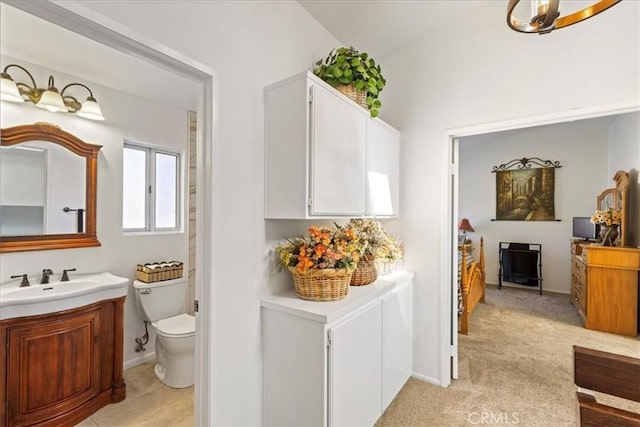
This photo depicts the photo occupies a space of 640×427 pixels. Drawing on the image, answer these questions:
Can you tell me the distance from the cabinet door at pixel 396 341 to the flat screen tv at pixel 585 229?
12.4ft

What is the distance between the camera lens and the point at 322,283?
162cm

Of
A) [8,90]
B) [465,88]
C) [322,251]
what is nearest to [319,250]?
[322,251]

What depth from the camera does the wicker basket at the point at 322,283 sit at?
1.62 m

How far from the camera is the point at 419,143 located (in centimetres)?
246

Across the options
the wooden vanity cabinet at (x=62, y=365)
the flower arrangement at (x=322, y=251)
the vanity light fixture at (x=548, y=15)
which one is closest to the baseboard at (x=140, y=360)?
the wooden vanity cabinet at (x=62, y=365)

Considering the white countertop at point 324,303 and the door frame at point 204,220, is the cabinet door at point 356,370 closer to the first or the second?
the white countertop at point 324,303

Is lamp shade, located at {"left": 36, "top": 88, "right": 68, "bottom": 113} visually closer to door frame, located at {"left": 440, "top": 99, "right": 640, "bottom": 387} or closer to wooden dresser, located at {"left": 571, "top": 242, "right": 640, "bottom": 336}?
door frame, located at {"left": 440, "top": 99, "right": 640, "bottom": 387}

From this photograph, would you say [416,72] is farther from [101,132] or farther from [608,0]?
[101,132]

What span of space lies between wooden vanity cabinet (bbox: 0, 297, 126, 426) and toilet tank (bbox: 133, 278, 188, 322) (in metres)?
0.33

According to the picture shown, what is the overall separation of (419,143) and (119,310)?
2668mm

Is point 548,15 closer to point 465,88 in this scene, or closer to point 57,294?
point 465,88

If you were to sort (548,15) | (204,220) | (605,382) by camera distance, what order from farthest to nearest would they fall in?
(204,220), (548,15), (605,382)

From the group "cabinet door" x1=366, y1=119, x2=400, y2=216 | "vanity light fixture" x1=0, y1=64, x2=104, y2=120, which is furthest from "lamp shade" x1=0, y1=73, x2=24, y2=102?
"cabinet door" x1=366, y1=119, x2=400, y2=216

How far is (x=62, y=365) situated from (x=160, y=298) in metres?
0.80
